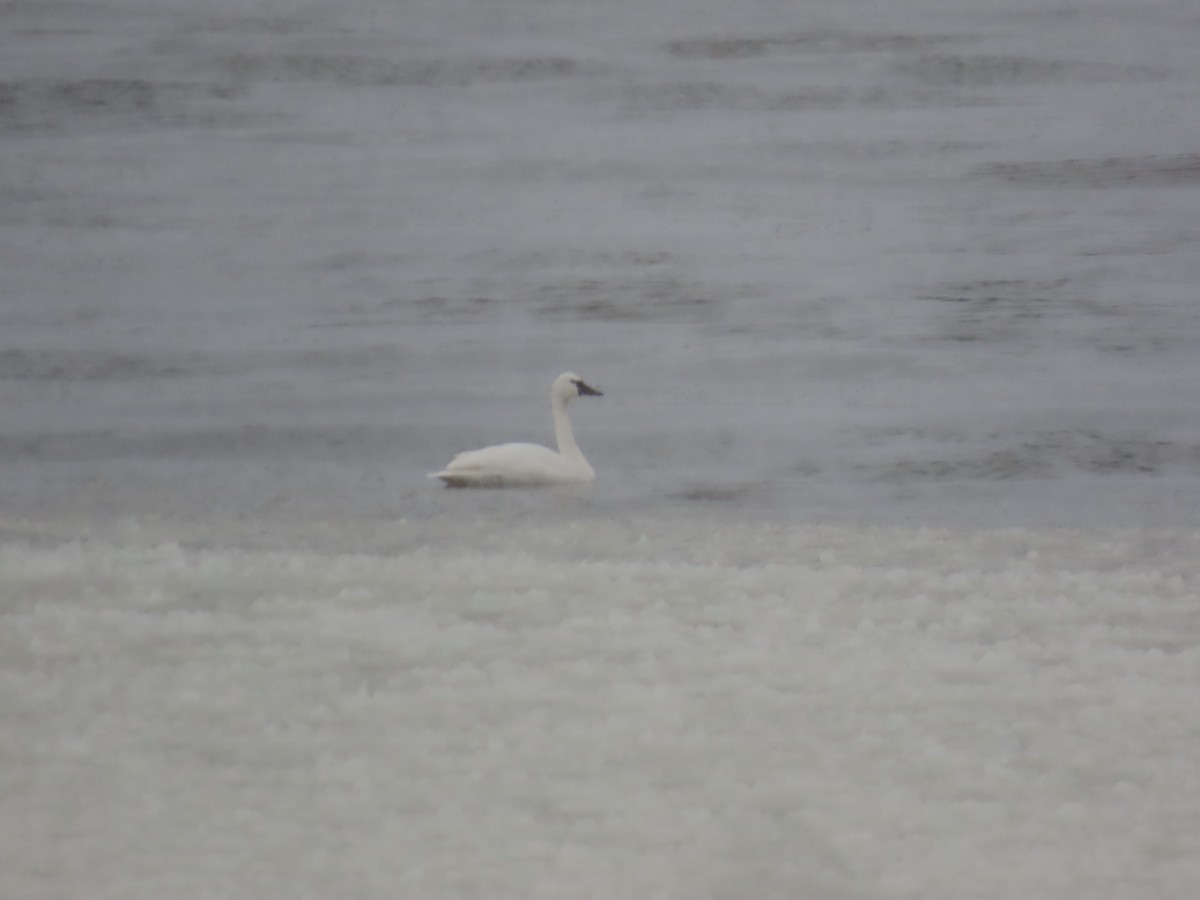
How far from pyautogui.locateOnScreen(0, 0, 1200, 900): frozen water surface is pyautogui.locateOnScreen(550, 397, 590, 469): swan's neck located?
0.37 metres

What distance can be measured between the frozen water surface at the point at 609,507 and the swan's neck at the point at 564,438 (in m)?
0.37

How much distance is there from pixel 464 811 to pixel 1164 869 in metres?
1.55

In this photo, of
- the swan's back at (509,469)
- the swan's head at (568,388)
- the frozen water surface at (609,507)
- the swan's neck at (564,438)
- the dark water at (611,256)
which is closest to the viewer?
the frozen water surface at (609,507)

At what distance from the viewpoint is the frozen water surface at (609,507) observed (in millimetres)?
4777

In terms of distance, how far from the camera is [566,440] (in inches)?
535

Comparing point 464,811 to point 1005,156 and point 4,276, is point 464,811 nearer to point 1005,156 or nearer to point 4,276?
point 4,276

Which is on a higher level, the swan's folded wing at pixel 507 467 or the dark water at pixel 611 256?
the swan's folded wing at pixel 507 467

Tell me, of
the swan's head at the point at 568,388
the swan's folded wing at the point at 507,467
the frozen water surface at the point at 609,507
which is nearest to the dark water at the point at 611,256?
the frozen water surface at the point at 609,507

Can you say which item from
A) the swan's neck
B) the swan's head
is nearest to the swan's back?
the swan's neck

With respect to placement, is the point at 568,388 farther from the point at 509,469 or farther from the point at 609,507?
the point at 609,507

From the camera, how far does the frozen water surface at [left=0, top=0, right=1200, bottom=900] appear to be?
478cm

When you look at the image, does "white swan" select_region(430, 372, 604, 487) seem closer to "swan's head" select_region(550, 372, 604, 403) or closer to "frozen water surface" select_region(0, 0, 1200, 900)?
"frozen water surface" select_region(0, 0, 1200, 900)

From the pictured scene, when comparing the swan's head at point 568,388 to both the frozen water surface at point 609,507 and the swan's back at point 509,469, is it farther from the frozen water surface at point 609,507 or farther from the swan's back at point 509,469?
Result: the swan's back at point 509,469

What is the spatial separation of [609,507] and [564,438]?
2.73 metres
